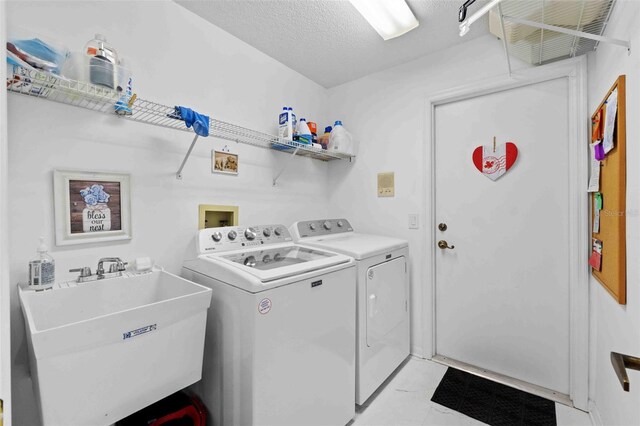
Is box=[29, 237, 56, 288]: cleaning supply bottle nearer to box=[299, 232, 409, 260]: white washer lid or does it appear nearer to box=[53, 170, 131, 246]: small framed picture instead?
box=[53, 170, 131, 246]: small framed picture

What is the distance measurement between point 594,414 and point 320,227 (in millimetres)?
2025

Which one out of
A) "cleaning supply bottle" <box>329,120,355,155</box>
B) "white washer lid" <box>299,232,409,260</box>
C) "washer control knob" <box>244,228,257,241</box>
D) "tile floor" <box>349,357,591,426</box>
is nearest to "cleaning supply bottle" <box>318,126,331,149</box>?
"cleaning supply bottle" <box>329,120,355,155</box>

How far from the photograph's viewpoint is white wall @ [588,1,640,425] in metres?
1.02

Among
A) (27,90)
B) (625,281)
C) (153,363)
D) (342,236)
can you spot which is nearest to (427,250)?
(342,236)

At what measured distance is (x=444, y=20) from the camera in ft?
6.23

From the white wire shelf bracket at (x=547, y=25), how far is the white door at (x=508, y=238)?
9.3 inches

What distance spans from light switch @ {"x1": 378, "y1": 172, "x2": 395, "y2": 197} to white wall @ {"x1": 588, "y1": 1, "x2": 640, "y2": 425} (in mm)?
1312

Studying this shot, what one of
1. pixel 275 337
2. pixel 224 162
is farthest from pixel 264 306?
pixel 224 162

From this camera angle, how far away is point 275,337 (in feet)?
4.22

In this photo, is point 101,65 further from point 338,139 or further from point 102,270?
point 338,139

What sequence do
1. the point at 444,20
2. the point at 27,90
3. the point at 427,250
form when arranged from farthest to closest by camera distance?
1. the point at 427,250
2. the point at 444,20
3. the point at 27,90

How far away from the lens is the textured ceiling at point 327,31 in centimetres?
177

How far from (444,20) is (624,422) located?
7.42ft

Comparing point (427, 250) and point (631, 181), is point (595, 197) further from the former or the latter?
point (427, 250)
